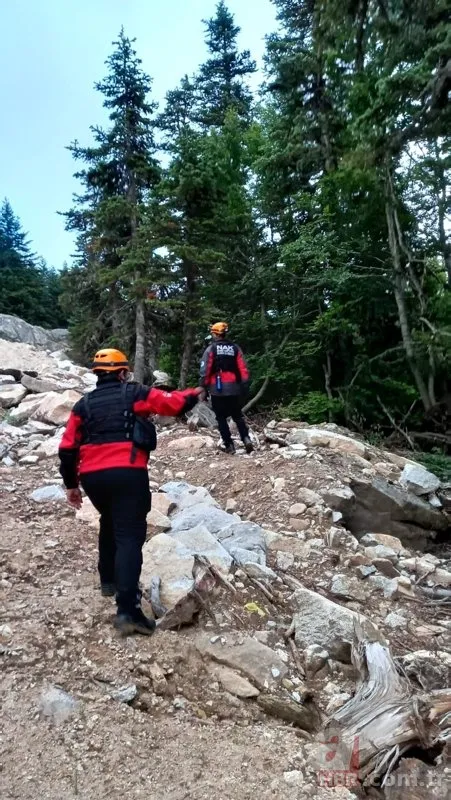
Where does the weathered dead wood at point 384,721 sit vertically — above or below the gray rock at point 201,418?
below

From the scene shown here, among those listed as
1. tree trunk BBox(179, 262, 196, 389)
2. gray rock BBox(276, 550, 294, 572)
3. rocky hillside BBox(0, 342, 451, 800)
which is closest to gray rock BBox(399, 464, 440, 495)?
rocky hillside BBox(0, 342, 451, 800)

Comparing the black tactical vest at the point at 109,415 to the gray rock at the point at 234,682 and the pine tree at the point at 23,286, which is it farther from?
the pine tree at the point at 23,286

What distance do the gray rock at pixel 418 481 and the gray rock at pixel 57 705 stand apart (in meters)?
6.07

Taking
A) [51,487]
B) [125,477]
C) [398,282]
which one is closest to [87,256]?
[398,282]

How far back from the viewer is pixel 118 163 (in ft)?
59.3

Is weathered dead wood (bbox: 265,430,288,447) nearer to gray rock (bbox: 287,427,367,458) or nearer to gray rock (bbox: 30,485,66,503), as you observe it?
gray rock (bbox: 287,427,367,458)

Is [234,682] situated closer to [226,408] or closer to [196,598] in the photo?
[196,598]

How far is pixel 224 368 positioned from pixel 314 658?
4.79 meters

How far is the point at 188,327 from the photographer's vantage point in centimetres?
1456

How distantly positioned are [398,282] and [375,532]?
9.06 metres

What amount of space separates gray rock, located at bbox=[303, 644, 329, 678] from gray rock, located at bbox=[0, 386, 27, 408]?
843cm

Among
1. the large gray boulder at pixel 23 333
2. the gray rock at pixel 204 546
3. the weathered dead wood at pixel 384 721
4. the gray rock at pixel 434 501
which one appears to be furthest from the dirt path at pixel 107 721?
the large gray boulder at pixel 23 333

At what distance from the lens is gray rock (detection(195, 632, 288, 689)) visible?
3498 mm

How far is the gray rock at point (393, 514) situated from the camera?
7.18m
